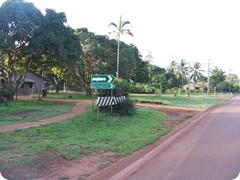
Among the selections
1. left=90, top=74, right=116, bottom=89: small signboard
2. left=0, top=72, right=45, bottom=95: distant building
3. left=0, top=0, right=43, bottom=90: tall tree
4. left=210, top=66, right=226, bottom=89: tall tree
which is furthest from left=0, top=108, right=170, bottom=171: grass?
left=210, top=66, right=226, bottom=89: tall tree

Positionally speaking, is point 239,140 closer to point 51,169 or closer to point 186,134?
point 186,134

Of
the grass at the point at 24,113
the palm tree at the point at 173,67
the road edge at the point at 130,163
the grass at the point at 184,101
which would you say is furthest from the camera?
the palm tree at the point at 173,67

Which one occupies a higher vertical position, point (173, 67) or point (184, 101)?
point (173, 67)

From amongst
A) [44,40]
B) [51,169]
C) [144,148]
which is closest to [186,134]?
[144,148]

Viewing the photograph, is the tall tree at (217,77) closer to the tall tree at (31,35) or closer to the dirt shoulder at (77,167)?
the tall tree at (31,35)

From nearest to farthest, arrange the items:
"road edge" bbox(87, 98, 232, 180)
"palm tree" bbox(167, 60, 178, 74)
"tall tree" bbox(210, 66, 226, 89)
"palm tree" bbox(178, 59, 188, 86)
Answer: "road edge" bbox(87, 98, 232, 180), "palm tree" bbox(178, 59, 188, 86), "palm tree" bbox(167, 60, 178, 74), "tall tree" bbox(210, 66, 226, 89)

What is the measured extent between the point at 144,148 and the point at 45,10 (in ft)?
71.4

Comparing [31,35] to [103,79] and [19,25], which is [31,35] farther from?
[103,79]

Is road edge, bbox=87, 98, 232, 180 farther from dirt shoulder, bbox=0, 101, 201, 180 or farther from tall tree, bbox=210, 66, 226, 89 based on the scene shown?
tall tree, bbox=210, 66, 226, 89

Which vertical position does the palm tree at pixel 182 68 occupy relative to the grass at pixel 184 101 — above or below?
above

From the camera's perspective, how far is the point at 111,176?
20.2 feet

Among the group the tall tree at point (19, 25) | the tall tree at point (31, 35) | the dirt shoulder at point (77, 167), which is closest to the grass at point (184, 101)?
the tall tree at point (31, 35)

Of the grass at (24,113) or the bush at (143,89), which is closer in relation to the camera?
the grass at (24,113)

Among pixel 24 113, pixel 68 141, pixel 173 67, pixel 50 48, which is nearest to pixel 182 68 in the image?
pixel 173 67
